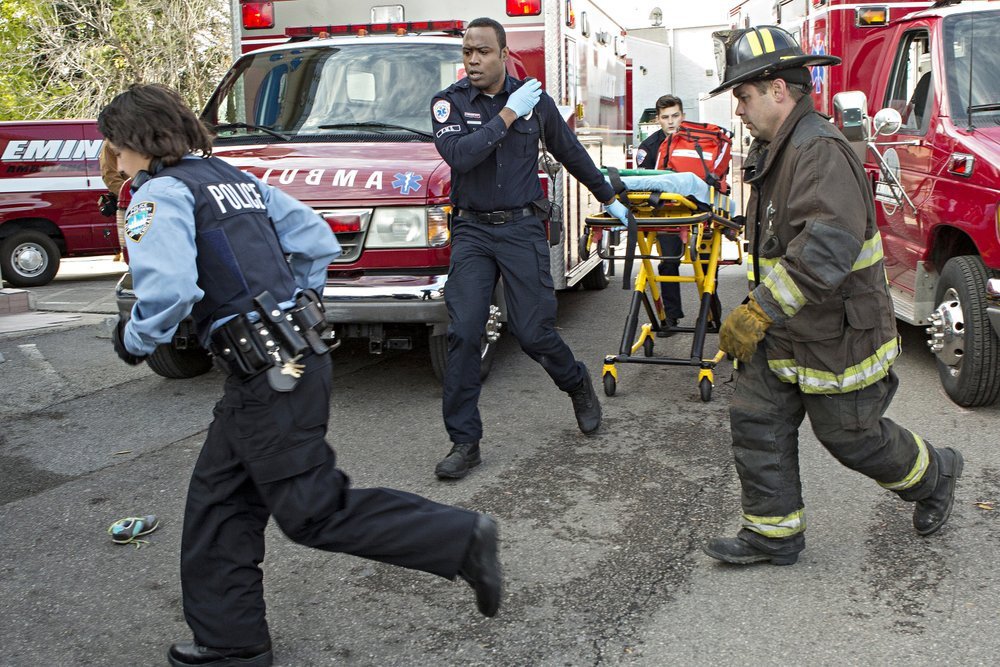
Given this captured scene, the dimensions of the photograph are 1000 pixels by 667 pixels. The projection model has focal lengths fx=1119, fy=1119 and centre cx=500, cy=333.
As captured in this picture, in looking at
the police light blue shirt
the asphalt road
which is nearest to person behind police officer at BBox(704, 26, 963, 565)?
the asphalt road

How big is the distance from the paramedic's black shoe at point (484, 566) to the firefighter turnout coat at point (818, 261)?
3.71 feet

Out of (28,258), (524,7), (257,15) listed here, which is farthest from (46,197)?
(524,7)

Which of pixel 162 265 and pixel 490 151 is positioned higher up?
pixel 490 151

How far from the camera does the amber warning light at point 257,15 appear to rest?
816cm

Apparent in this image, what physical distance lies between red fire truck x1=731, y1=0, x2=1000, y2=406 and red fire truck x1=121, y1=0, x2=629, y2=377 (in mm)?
1872

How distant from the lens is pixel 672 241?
23.7 feet

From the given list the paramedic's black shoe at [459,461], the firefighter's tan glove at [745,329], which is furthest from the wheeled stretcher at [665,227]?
the firefighter's tan glove at [745,329]

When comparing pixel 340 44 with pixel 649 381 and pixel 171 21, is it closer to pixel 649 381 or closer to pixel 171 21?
pixel 649 381

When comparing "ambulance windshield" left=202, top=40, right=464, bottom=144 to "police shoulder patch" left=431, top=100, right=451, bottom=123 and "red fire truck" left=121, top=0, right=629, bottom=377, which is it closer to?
"red fire truck" left=121, top=0, right=629, bottom=377

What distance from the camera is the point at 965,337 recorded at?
5.64m

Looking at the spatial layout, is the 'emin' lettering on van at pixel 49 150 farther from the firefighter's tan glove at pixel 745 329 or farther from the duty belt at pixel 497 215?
the firefighter's tan glove at pixel 745 329

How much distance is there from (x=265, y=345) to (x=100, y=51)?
20.1 metres

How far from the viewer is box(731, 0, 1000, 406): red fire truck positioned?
5.58 meters

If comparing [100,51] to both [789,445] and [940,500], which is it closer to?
[789,445]
